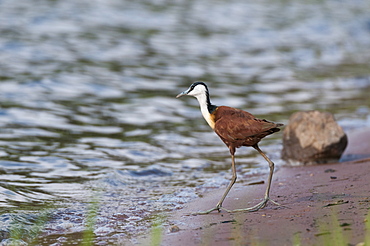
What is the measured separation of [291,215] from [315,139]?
3249mm

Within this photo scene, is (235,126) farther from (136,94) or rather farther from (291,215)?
(136,94)

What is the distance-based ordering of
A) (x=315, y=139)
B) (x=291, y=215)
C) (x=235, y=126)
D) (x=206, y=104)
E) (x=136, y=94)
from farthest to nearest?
1. (x=136, y=94)
2. (x=315, y=139)
3. (x=206, y=104)
4. (x=235, y=126)
5. (x=291, y=215)

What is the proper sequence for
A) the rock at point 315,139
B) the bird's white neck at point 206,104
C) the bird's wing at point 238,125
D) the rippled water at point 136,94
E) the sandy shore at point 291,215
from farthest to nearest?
the rock at point 315,139, the rippled water at point 136,94, the bird's white neck at point 206,104, the bird's wing at point 238,125, the sandy shore at point 291,215

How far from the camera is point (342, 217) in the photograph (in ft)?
14.7

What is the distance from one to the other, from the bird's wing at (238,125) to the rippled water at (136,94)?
3.90 ft

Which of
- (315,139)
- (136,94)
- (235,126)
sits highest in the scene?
(235,126)

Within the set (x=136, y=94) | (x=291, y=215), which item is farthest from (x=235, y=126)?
(x=136, y=94)

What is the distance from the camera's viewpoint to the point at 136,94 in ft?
40.9

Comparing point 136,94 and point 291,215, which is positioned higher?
point 291,215

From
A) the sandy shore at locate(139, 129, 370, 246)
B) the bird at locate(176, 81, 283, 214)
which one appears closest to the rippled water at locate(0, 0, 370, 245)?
the sandy shore at locate(139, 129, 370, 246)

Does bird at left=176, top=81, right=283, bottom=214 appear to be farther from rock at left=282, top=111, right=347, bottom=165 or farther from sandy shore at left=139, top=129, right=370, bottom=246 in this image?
rock at left=282, top=111, right=347, bottom=165

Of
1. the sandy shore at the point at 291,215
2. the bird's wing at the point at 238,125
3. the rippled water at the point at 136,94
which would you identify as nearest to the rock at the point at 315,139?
the rippled water at the point at 136,94

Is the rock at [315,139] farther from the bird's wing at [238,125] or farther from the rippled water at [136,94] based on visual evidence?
the bird's wing at [238,125]

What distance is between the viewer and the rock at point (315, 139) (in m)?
7.88
